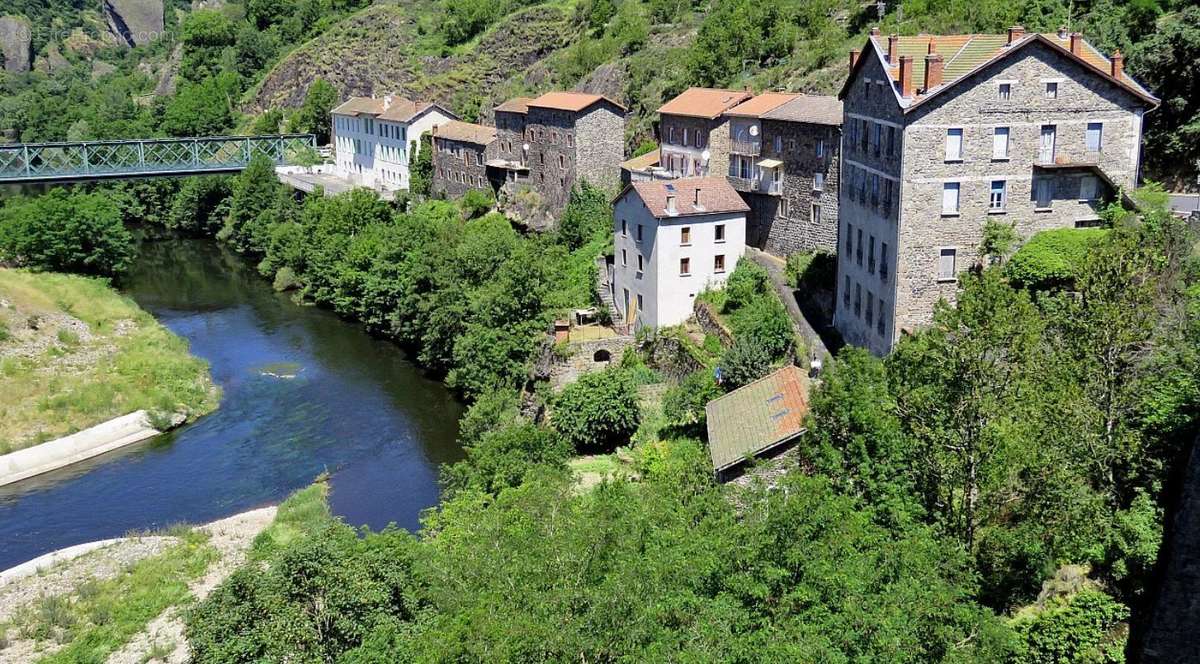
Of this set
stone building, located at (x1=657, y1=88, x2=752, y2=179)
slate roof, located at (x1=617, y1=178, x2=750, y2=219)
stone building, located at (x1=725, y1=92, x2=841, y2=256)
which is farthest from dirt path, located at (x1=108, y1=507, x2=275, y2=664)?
stone building, located at (x1=657, y1=88, x2=752, y2=179)

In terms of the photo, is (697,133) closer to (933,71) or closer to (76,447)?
(933,71)

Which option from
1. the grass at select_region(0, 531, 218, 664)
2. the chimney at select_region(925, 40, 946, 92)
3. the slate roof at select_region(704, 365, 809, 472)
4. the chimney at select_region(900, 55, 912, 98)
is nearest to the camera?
the slate roof at select_region(704, 365, 809, 472)

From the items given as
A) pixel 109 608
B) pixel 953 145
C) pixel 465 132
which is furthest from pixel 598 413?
pixel 465 132

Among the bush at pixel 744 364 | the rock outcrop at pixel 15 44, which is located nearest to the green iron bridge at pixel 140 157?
the bush at pixel 744 364

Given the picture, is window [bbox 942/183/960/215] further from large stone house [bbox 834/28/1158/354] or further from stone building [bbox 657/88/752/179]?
stone building [bbox 657/88/752/179]

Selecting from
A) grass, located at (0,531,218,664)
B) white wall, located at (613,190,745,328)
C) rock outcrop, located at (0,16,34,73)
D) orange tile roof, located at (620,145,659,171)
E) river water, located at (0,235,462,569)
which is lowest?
grass, located at (0,531,218,664)
